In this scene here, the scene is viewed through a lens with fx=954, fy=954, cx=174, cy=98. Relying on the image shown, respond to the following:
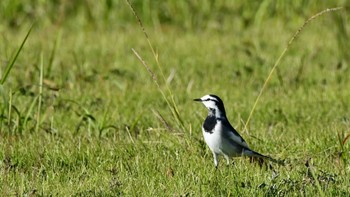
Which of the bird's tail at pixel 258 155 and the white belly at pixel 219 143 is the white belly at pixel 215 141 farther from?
the bird's tail at pixel 258 155

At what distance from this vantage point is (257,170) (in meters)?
5.61

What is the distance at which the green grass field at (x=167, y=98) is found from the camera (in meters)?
5.45

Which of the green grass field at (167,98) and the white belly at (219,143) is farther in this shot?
the white belly at (219,143)

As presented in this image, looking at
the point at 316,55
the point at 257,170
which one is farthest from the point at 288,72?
the point at 257,170

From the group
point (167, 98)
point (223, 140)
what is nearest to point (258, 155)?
point (223, 140)

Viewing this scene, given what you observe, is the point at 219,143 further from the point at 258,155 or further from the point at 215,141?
the point at 258,155

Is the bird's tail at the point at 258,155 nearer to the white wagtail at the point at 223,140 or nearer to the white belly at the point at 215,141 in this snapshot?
the white wagtail at the point at 223,140

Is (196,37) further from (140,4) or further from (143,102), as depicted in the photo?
(143,102)

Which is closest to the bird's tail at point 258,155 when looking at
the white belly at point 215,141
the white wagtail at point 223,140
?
the white wagtail at point 223,140

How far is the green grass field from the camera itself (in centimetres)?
545

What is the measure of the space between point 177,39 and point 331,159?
4.97m

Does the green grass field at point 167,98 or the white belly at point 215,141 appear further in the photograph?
the white belly at point 215,141

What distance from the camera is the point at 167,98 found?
840 centimetres

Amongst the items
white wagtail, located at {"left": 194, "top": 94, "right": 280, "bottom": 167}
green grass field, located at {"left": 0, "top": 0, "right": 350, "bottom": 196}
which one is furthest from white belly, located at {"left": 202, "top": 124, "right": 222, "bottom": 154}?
green grass field, located at {"left": 0, "top": 0, "right": 350, "bottom": 196}
